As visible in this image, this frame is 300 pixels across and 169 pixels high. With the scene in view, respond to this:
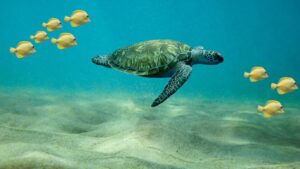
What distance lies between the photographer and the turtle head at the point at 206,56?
6602 mm

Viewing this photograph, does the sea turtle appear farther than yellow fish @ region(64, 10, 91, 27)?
No

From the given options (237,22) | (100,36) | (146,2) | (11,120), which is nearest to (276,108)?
(11,120)

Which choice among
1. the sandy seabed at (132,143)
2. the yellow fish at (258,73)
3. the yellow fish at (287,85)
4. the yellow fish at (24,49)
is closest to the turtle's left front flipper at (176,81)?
the sandy seabed at (132,143)

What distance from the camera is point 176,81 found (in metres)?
5.98

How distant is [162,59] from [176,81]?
67 centimetres

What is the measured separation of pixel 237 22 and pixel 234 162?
103 meters

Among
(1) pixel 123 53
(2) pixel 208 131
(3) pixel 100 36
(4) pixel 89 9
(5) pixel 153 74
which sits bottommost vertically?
(2) pixel 208 131

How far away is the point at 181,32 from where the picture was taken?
115 m

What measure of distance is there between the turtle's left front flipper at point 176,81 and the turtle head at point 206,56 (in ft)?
1.17

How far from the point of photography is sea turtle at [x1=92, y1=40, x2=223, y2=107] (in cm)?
633

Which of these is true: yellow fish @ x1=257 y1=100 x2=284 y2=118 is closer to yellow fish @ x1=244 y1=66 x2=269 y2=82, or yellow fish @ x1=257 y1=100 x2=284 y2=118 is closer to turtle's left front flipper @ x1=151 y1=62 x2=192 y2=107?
yellow fish @ x1=244 y1=66 x2=269 y2=82

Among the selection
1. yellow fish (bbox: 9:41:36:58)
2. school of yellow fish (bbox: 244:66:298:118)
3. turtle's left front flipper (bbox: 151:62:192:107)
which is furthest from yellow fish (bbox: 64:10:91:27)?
school of yellow fish (bbox: 244:66:298:118)

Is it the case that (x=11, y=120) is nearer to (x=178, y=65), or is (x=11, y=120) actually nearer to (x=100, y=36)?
(x=178, y=65)

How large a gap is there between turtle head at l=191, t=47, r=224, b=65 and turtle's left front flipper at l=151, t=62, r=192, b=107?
357 mm
